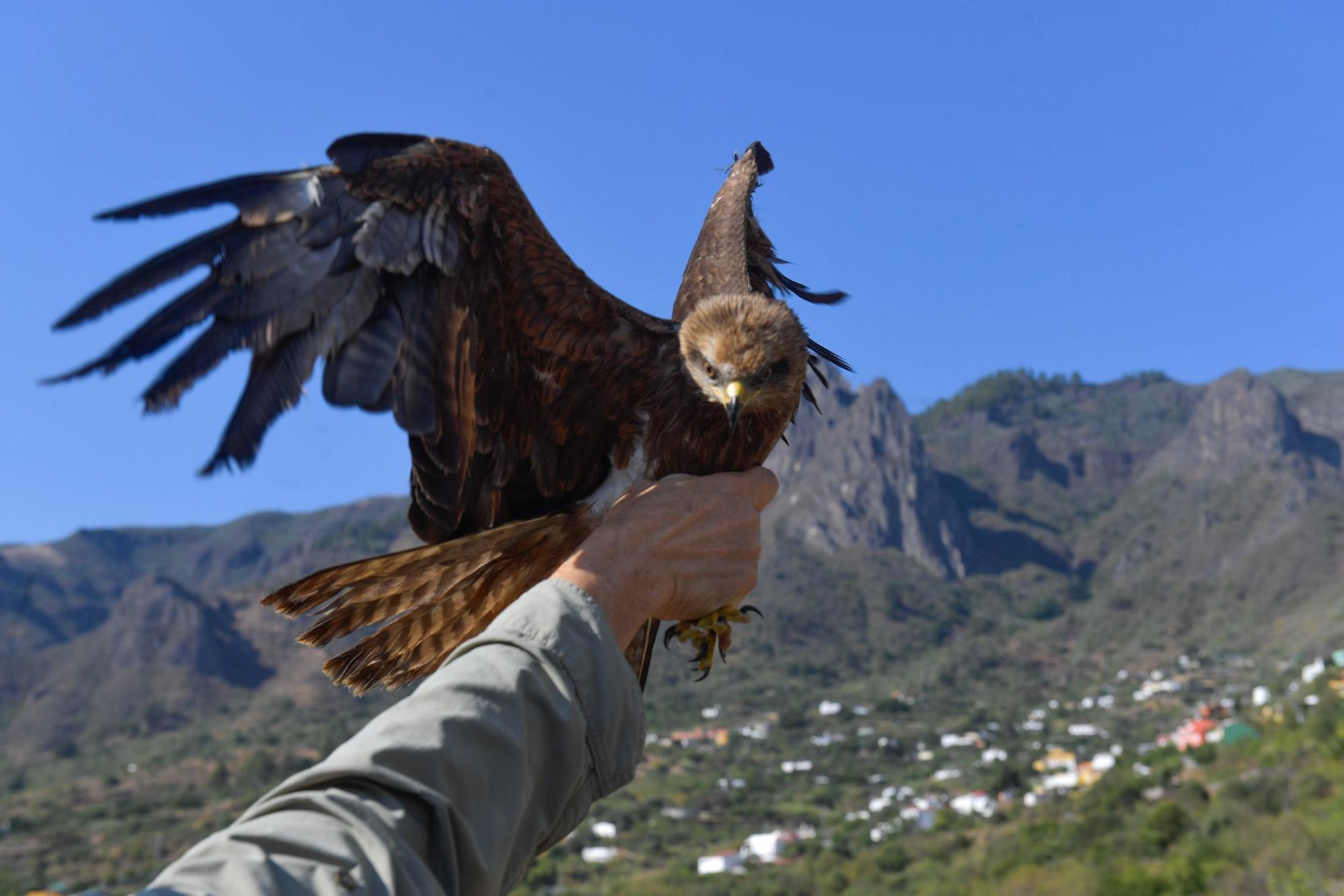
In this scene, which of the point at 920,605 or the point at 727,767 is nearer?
the point at 727,767

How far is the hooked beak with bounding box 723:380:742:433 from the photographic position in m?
4.30

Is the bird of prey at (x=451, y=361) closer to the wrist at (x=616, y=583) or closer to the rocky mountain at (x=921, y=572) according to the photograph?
the wrist at (x=616, y=583)

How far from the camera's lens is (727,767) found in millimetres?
71625

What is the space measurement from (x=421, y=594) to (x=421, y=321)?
88 centimetres

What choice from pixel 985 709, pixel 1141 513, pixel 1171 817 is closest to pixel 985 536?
pixel 1141 513

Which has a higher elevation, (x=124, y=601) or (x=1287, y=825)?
(x=124, y=601)

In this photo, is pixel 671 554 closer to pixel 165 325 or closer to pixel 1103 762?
pixel 165 325

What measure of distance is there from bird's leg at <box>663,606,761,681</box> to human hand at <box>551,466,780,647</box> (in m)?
0.78

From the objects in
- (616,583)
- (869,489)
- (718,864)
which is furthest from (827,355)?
(869,489)

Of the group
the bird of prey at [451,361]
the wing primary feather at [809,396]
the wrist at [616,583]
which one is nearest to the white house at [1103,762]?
the wing primary feather at [809,396]

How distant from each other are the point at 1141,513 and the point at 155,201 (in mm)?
128485

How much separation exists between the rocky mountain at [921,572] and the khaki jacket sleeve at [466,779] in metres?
62.6

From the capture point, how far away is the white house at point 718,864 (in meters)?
51.5

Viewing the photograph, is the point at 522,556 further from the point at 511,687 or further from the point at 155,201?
the point at 511,687
